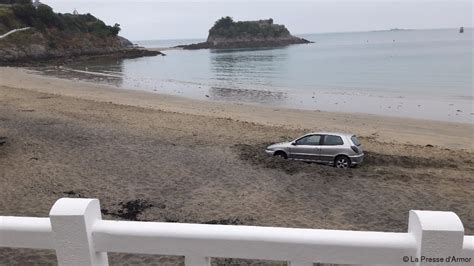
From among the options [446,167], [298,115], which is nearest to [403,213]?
[446,167]

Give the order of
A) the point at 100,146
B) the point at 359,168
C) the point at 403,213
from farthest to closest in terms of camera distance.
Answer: the point at 100,146 < the point at 359,168 < the point at 403,213

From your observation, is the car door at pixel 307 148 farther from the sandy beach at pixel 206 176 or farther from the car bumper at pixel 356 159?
the car bumper at pixel 356 159

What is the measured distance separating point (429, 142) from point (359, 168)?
8868mm

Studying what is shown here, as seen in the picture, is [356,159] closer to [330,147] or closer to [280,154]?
[330,147]

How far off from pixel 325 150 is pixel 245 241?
1230 centimetres

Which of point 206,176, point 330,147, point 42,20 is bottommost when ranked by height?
point 206,176

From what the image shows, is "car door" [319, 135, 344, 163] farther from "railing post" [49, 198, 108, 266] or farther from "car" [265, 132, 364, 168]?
"railing post" [49, 198, 108, 266]

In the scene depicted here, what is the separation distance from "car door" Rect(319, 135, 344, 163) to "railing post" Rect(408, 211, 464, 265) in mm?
12124

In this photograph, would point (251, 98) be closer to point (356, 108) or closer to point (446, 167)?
point (356, 108)

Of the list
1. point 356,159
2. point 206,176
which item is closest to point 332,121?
point 356,159

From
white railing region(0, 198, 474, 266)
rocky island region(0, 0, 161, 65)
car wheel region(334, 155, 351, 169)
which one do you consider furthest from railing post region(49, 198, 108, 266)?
rocky island region(0, 0, 161, 65)

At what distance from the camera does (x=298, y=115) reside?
28.8 metres

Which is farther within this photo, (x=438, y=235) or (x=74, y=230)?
(x=74, y=230)

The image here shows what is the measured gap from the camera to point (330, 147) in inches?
569
